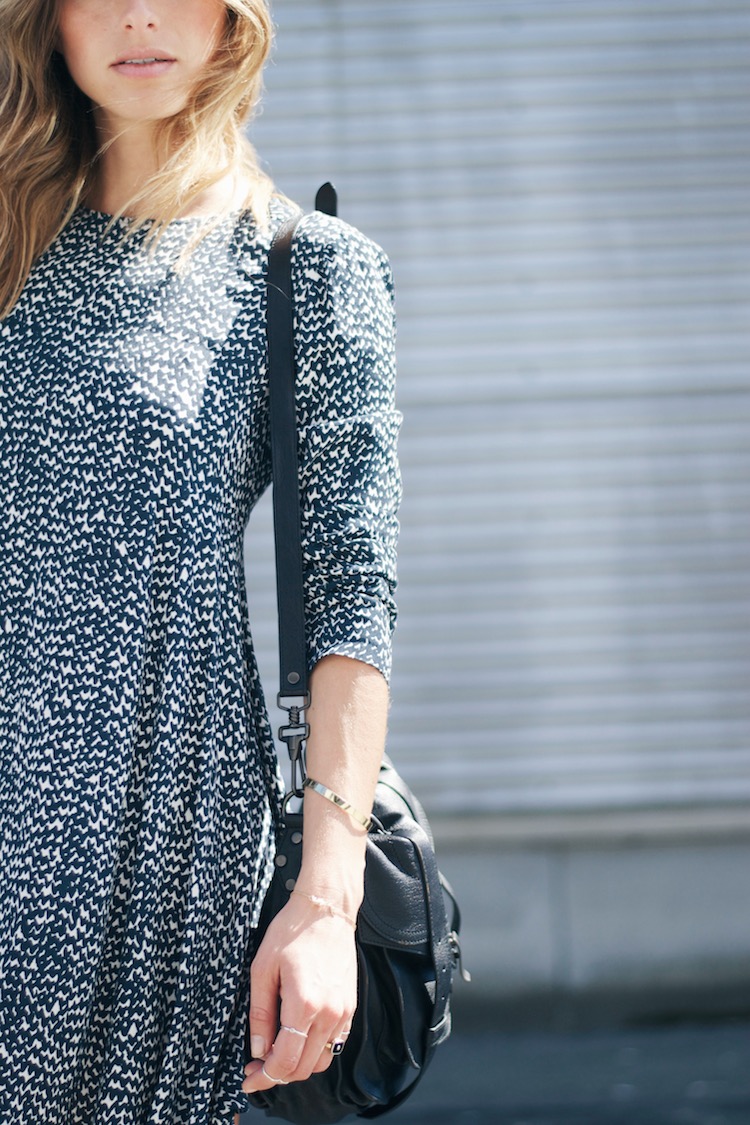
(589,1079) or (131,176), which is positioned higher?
(131,176)

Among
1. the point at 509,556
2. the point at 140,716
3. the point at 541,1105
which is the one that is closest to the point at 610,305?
the point at 509,556

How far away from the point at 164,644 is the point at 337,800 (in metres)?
0.27

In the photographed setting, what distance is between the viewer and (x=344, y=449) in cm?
136

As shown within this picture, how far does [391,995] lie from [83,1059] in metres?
0.34

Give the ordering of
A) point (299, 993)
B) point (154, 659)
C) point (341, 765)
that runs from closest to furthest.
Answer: point (299, 993) → point (341, 765) → point (154, 659)

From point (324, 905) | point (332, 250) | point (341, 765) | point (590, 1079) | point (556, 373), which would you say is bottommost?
point (590, 1079)

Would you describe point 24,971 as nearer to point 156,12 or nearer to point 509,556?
point 156,12

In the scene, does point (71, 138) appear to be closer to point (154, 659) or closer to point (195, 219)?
point (195, 219)

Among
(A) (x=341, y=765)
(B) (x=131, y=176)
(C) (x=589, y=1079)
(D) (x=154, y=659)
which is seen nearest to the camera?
(A) (x=341, y=765)

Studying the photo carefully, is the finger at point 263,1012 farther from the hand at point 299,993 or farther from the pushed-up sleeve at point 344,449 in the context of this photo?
the pushed-up sleeve at point 344,449

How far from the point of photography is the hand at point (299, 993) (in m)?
1.17

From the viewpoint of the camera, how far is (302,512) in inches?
53.7

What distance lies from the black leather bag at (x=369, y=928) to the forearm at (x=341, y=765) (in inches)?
1.2

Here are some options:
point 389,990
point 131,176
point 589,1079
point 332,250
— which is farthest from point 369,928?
point 589,1079
